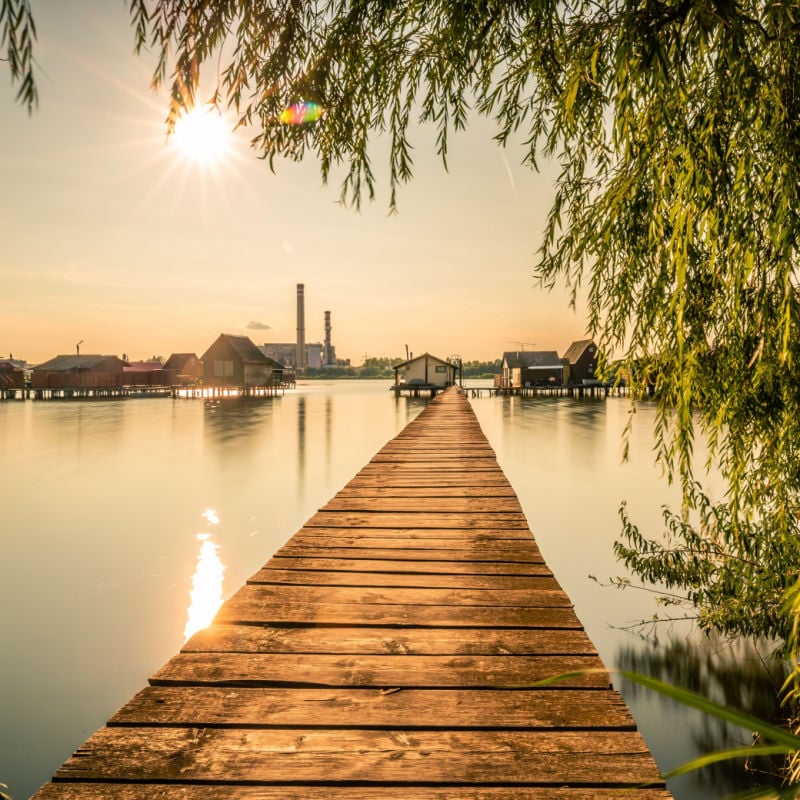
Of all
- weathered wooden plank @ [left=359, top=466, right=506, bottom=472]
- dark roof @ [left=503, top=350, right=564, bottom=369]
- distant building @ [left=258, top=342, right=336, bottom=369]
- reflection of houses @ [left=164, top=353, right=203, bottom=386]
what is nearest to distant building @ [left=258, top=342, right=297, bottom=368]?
distant building @ [left=258, top=342, right=336, bottom=369]

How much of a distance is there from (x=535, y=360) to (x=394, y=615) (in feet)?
244

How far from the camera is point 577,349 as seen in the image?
70.3 m

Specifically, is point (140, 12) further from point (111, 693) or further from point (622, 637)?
point (622, 637)

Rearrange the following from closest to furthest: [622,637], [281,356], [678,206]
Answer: [678,206], [622,637], [281,356]

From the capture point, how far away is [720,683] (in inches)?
257

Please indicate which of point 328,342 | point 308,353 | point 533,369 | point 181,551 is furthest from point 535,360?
point 308,353

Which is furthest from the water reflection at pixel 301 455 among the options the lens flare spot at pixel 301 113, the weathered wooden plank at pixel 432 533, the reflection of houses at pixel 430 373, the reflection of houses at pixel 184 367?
the reflection of houses at pixel 184 367

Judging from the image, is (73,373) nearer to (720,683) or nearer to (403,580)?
(720,683)

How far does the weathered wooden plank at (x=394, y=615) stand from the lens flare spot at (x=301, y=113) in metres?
2.66

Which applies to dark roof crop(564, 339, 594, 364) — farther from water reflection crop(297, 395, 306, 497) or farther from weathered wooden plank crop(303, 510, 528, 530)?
weathered wooden plank crop(303, 510, 528, 530)

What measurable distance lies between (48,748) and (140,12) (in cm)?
704

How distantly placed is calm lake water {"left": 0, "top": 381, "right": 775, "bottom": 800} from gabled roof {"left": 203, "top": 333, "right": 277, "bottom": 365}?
32779mm

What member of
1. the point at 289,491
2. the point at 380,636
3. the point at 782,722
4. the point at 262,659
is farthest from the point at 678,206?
the point at 289,491

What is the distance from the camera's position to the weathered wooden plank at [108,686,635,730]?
204 cm
